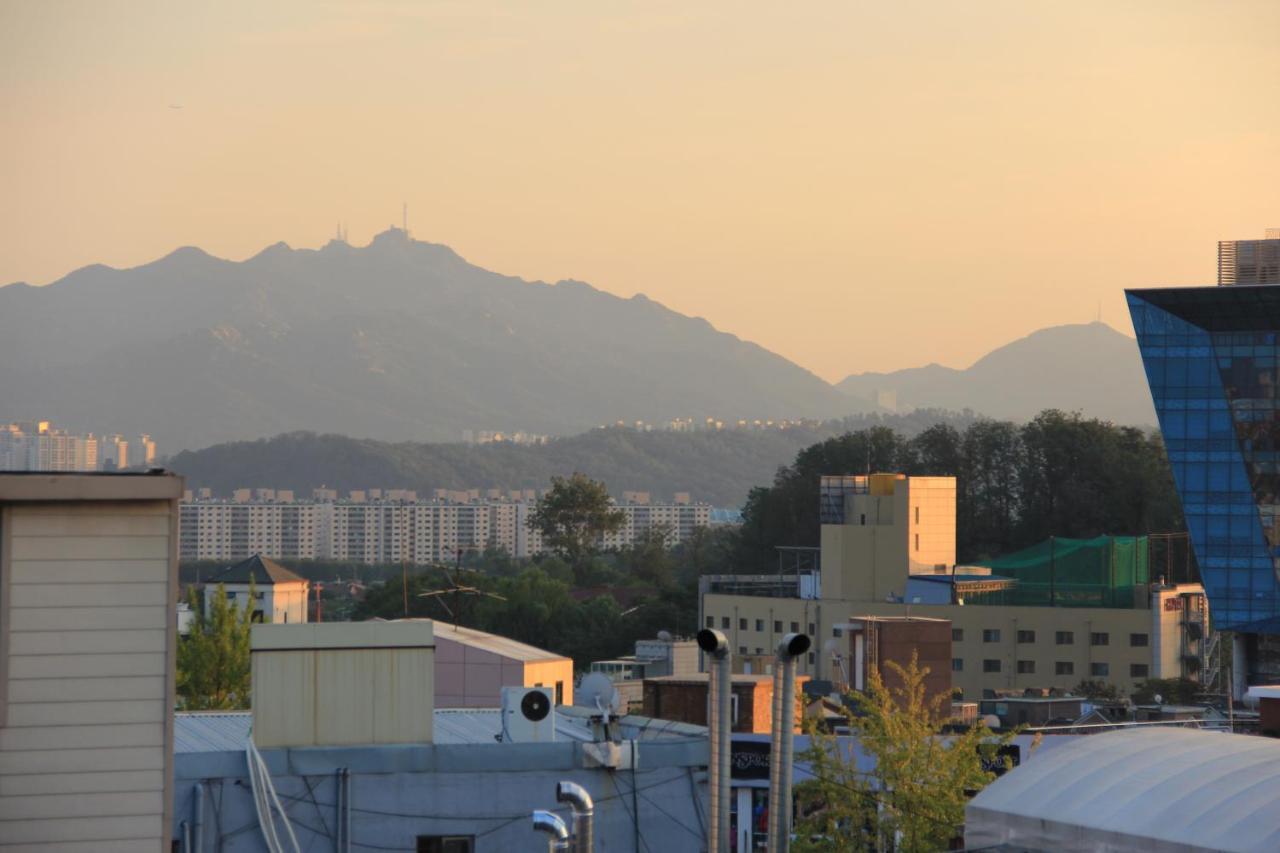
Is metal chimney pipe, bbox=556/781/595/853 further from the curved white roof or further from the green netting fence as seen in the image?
the green netting fence

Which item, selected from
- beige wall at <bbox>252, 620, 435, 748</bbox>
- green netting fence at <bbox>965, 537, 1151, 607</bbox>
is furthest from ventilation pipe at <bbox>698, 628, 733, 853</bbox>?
green netting fence at <bbox>965, 537, 1151, 607</bbox>

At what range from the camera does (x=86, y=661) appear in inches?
509

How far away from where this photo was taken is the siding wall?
12758mm

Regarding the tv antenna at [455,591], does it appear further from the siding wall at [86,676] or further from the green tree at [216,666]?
the siding wall at [86,676]

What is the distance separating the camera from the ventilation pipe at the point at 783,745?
16.6 metres

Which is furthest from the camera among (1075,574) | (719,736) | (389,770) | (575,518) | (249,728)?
(575,518)

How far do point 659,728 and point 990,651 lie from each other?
62.0 meters

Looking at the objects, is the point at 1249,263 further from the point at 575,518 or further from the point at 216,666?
the point at 575,518

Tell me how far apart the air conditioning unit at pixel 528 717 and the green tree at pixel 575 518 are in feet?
484

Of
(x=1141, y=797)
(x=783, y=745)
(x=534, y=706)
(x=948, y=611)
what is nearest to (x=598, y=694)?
(x=534, y=706)

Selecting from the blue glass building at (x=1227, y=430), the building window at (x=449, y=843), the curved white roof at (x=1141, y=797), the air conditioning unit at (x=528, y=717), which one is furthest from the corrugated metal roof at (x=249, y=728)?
the blue glass building at (x=1227, y=430)

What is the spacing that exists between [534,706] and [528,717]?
0.46 ft

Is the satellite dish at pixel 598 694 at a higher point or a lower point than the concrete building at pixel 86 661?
lower

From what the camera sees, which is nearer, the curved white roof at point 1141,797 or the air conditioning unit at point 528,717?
the curved white roof at point 1141,797
